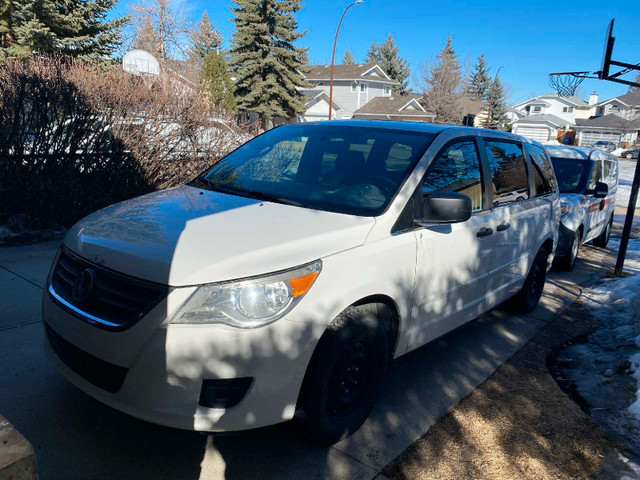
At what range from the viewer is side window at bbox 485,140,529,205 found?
436 centimetres

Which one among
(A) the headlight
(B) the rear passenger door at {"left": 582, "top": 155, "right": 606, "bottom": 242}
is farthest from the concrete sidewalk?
(B) the rear passenger door at {"left": 582, "top": 155, "right": 606, "bottom": 242}

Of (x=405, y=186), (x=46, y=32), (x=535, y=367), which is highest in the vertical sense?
(x=46, y=32)

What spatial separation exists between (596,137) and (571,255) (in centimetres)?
6420

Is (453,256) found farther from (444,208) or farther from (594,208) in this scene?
(594,208)

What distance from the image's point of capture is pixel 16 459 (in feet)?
5.31

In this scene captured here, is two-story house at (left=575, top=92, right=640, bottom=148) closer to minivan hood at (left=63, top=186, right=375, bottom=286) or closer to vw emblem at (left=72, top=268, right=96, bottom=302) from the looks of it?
minivan hood at (left=63, top=186, right=375, bottom=286)

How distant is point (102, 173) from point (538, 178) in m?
5.89

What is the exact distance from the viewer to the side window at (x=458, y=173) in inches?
140

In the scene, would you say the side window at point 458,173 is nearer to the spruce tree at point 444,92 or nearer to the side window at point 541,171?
the side window at point 541,171

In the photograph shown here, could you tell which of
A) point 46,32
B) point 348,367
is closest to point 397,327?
point 348,367

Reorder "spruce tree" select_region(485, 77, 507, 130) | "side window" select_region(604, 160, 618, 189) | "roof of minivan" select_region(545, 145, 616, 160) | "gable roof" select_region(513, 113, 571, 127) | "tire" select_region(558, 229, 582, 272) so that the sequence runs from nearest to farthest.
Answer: "tire" select_region(558, 229, 582, 272) → "roof of minivan" select_region(545, 145, 616, 160) → "side window" select_region(604, 160, 618, 189) → "spruce tree" select_region(485, 77, 507, 130) → "gable roof" select_region(513, 113, 571, 127)

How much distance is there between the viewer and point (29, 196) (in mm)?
6742

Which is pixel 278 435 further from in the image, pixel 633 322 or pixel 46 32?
pixel 46 32

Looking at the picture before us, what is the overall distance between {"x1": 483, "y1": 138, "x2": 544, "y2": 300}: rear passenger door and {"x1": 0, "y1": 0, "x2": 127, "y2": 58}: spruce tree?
18.5 metres
